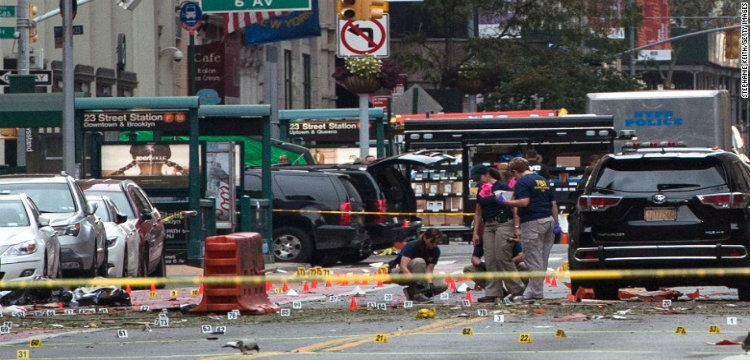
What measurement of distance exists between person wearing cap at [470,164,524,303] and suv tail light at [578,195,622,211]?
1.17 m

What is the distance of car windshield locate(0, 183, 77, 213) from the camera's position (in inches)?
932

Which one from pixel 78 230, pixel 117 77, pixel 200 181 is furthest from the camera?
pixel 117 77

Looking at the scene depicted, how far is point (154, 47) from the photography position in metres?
54.0

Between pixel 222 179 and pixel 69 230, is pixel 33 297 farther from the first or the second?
pixel 222 179

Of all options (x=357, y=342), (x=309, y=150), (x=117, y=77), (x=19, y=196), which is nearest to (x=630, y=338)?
(x=357, y=342)

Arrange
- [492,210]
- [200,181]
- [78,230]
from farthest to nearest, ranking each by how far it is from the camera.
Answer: [200,181] → [78,230] → [492,210]

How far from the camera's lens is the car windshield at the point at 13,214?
21234 mm

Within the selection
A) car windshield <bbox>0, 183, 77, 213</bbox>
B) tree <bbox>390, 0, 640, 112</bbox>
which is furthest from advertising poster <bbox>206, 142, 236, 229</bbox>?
tree <bbox>390, 0, 640, 112</bbox>

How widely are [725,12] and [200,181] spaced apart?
7274cm

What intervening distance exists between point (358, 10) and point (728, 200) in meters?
12.9

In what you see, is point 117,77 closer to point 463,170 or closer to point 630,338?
point 463,170

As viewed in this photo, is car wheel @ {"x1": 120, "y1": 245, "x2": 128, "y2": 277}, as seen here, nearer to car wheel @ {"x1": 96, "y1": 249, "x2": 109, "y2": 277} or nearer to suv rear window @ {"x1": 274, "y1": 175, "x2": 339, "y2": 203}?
car wheel @ {"x1": 96, "y1": 249, "x2": 109, "y2": 277}

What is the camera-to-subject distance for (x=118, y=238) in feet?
81.6

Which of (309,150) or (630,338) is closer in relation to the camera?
(630,338)
